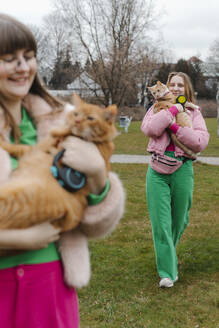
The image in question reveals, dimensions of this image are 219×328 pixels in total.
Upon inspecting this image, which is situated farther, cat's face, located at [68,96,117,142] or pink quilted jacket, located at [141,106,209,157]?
pink quilted jacket, located at [141,106,209,157]

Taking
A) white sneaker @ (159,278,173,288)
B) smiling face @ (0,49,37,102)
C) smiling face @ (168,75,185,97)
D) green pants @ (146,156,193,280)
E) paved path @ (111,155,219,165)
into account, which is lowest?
paved path @ (111,155,219,165)

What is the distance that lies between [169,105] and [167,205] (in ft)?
3.77

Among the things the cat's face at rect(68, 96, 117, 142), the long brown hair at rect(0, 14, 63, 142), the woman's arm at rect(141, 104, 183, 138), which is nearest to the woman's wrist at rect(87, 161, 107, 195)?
the cat's face at rect(68, 96, 117, 142)

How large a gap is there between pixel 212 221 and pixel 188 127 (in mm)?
2944

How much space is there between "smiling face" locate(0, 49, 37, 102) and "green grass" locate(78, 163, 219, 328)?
106 inches

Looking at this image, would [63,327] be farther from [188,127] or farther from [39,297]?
[188,127]

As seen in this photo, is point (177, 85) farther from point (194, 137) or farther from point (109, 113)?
point (109, 113)

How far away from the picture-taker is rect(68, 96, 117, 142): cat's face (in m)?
1.83

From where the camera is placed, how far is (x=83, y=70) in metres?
26.5

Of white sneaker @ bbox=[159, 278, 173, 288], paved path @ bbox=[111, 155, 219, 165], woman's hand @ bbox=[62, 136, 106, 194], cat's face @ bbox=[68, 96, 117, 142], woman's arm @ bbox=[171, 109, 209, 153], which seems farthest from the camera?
paved path @ bbox=[111, 155, 219, 165]

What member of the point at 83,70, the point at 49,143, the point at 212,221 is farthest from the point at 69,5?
the point at 49,143

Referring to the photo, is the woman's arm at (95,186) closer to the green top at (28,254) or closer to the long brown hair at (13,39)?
the green top at (28,254)

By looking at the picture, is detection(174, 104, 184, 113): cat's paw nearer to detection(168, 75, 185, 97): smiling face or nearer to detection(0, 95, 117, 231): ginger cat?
detection(168, 75, 185, 97): smiling face

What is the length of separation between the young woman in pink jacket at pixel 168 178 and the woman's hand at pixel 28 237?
288cm
